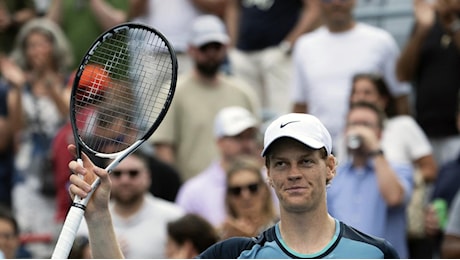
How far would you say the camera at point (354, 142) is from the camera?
8.48 metres

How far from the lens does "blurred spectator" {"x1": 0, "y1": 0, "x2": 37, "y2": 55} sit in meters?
12.1

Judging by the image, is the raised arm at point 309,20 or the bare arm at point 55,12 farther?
the bare arm at point 55,12

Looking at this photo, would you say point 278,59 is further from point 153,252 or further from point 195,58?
point 153,252

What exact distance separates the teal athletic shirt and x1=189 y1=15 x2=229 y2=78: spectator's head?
5.59 m

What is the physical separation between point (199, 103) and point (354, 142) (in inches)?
93.0

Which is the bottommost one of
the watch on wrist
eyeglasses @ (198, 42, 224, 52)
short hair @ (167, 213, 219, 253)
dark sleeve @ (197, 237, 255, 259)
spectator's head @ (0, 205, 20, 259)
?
spectator's head @ (0, 205, 20, 259)

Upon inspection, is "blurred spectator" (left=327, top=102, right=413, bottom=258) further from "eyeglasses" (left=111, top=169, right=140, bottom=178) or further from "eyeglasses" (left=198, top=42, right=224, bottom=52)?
"eyeglasses" (left=198, top=42, right=224, bottom=52)

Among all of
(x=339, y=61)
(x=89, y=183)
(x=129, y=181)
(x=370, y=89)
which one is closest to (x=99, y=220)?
(x=89, y=183)

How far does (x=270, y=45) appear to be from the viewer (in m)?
11.7

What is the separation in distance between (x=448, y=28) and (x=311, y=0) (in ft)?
4.90

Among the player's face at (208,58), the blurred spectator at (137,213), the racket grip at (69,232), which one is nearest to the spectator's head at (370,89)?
the player's face at (208,58)

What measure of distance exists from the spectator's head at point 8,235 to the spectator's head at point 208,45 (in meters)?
2.36

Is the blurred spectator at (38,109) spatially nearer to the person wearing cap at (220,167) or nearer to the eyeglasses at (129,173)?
the person wearing cap at (220,167)

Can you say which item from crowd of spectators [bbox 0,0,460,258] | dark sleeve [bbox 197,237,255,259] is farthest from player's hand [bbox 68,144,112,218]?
crowd of spectators [bbox 0,0,460,258]
